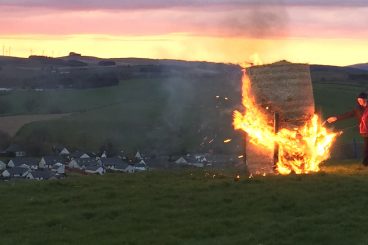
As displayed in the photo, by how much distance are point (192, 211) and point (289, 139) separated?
24.2 ft

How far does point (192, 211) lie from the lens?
1471cm

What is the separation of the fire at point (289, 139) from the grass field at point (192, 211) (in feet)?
5.53

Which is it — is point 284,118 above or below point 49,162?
above

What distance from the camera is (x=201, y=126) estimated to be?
6781 centimetres

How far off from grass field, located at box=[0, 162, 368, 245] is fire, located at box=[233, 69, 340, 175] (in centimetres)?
168

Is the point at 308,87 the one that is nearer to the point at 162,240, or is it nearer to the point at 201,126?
the point at 162,240

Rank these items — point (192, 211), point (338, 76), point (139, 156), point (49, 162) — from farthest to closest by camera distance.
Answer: point (338, 76), point (49, 162), point (139, 156), point (192, 211)

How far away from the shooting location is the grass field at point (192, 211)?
12609mm

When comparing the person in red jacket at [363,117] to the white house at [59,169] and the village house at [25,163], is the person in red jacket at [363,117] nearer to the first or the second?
the white house at [59,169]

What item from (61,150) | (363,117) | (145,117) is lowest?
(61,150)

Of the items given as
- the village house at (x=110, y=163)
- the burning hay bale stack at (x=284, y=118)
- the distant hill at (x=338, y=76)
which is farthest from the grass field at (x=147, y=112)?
the burning hay bale stack at (x=284, y=118)

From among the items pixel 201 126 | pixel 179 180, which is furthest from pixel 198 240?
pixel 201 126

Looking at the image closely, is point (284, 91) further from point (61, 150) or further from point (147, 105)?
point (61, 150)

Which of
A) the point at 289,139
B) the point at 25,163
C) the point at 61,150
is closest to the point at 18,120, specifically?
the point at 61,150
